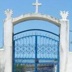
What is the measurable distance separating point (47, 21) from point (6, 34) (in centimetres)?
188

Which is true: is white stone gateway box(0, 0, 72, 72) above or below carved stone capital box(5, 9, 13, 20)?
below

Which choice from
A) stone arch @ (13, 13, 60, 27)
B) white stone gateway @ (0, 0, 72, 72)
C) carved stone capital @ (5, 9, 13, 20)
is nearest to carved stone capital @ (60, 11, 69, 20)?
white stone gateway @ (0, 0, 72, 72)

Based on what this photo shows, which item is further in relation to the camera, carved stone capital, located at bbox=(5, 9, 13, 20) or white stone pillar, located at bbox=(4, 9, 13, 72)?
carved stone capital, located at bbox=(5, 9, 13, 20)

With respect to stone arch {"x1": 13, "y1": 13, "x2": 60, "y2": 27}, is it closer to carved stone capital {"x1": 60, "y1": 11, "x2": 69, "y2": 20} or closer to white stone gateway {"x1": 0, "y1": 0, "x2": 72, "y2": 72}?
white stone gateway {"x1": 0, "y1": 0, "x2": 72, "y2": 72}

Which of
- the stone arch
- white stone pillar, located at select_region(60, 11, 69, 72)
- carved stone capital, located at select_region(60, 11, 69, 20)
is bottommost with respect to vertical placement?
white stone pillar, located at select_region(60, 11, 69, 72)

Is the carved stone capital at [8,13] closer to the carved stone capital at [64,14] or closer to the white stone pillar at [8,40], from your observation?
the white stone pillar at [8,40]

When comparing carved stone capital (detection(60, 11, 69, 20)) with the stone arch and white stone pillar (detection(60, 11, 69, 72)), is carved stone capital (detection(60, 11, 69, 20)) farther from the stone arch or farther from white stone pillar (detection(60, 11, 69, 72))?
the stone arch

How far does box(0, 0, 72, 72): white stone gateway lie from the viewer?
8.62 meters

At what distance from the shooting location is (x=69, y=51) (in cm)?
879

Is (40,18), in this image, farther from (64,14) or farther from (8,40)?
(8,40)

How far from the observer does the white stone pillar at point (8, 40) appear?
8.63 m

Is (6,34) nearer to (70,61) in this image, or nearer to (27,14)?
(27,14)

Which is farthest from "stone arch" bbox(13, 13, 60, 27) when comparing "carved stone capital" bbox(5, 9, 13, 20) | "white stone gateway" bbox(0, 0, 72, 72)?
"carved stone capital" bbox(5, 9, 13, 20)

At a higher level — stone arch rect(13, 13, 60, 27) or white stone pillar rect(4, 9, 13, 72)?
stone arch rect(13, 13, 60, 27)
